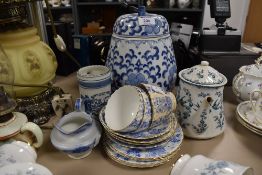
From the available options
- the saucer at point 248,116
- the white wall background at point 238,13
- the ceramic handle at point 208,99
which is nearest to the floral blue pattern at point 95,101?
the ceramic handle at point 208,99

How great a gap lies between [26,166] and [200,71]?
16.3 inches

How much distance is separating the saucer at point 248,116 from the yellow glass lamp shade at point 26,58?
1.71ft

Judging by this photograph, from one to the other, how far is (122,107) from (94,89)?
3.2 inches

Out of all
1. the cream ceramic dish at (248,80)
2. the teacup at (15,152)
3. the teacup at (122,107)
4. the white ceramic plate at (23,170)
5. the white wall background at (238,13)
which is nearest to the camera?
the white ceramic plate at (23,170)

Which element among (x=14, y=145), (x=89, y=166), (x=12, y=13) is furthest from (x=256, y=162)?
(x=12, y=13)

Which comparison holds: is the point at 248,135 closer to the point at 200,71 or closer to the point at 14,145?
the point at 200,71

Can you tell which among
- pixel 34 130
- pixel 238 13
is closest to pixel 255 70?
pixel 34 130

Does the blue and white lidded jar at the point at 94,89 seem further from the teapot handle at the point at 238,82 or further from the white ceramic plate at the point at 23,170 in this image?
the teapot handle at the point at 238,82

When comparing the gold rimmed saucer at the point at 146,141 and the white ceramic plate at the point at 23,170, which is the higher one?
the white ceramic plate at the point at 23,170

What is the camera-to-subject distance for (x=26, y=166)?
0.36 meters

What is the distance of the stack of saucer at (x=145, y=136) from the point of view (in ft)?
1.67

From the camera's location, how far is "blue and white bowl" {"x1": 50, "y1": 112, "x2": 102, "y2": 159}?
A: 506 millimetres

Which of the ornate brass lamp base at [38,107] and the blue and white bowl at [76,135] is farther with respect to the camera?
the ornate brass lamp base at [38,107]

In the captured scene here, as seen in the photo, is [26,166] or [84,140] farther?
[84,140]
